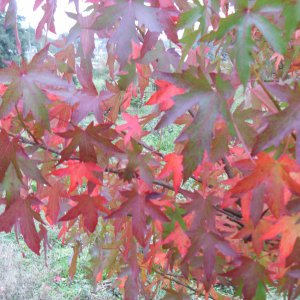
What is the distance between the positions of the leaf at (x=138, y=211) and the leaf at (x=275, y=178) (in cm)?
19

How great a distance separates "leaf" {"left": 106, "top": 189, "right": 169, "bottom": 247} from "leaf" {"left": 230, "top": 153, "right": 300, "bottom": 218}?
19 centimetres

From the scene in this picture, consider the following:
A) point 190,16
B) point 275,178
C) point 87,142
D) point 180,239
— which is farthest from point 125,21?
point 180,239

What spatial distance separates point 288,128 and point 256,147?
5cm

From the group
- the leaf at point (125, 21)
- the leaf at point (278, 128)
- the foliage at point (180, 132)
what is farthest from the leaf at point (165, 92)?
the leaf at point (278, 128)

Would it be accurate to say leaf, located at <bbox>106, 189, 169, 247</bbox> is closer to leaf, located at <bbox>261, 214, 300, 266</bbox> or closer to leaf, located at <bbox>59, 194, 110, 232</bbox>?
leaf, located at <bbox>59, 194, 110, 232</bbox>

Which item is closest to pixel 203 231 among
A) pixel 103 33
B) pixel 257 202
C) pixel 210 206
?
pixel 210 206

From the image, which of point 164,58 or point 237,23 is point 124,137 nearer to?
point 164,58

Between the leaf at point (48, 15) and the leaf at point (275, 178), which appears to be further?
the leaf at point (48, 15)

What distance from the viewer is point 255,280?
806mm

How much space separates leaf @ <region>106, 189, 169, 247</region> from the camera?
75cm

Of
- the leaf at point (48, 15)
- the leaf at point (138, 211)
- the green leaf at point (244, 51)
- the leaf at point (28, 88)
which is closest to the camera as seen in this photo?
the green leaf at point (244, 51)

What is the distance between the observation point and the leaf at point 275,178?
618 millimetres

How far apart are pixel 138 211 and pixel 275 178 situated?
0.24 metres

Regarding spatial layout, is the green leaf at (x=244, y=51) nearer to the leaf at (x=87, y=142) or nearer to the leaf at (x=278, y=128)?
the leaf at (x=278, y=128)
